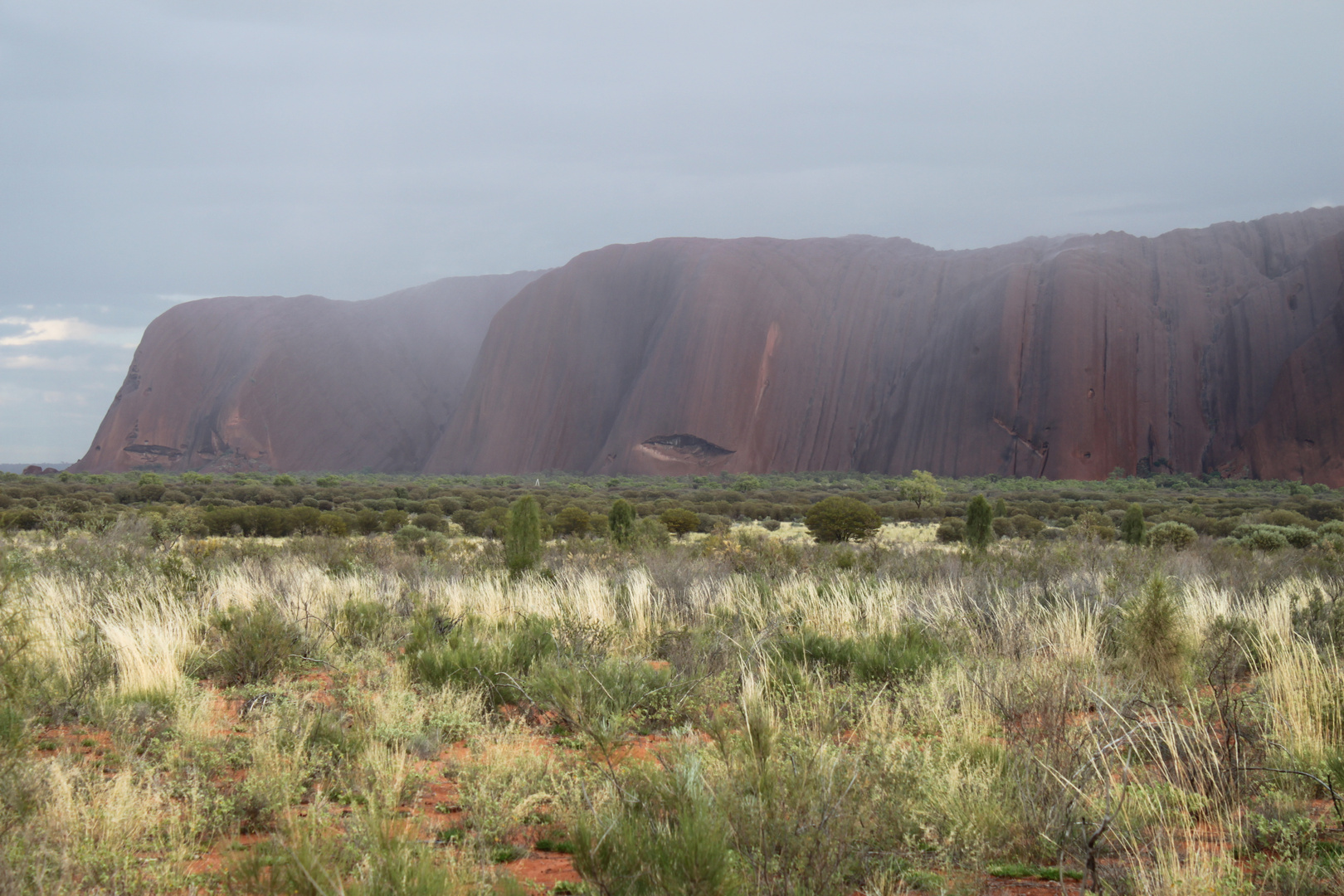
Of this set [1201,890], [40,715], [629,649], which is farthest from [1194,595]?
[40,715]

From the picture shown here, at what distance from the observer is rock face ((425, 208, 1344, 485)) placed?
49875 mm

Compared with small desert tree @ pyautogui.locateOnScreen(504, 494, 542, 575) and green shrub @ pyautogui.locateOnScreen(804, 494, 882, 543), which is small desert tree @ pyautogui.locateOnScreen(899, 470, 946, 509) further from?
small desert tree @ pyautogui.locateOnScreen(504, 494, 542, 575)

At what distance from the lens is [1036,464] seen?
51.1m

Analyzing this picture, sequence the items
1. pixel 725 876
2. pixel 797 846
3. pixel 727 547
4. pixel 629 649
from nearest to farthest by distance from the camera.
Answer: pixel 725 876 → pixel 797 846 → pixel 629 649 → pixel 727 547

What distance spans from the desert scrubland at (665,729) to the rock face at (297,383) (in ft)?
230

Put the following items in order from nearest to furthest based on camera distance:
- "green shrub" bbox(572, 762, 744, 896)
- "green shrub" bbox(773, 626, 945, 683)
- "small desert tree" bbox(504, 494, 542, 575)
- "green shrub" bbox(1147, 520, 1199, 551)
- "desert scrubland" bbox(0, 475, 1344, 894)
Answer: "green shrub" bbox(572, 762, 744, 896)
"desert scrubland" bbox(0, 475, 1344, 894)
"green shrub" bbox(773, 626, 945, 683)
"small desert tree" bbox(504, 494, 542, 575)
"green shrub" bbox(1147, 520, 1199, 551)

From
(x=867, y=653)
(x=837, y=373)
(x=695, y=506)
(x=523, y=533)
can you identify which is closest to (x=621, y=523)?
(x=523, y=533)

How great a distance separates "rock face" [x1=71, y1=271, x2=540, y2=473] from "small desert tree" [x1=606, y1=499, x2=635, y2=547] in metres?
64.2

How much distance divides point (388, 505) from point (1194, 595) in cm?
2569

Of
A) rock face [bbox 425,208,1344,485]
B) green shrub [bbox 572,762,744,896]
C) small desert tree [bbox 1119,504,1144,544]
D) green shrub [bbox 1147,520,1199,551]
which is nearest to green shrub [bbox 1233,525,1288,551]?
green shrub [bbox 1147,520,1199,551]

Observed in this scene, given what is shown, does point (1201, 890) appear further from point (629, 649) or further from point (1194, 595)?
point (1194, 595)

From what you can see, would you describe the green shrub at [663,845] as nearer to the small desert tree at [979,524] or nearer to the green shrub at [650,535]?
the green shrub at [650,535]

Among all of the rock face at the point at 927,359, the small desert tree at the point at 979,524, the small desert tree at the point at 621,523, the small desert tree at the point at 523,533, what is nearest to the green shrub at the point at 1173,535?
the small desert tree at the point at 979,524

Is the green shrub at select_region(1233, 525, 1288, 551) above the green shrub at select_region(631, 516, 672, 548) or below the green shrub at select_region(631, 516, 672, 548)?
below
